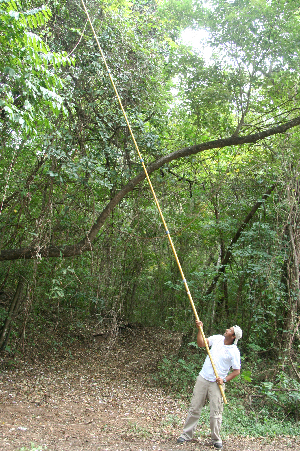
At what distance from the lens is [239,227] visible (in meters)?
7.88

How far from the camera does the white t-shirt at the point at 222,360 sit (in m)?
3.37

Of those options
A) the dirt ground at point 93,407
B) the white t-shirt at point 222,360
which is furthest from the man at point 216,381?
the dirt ground at point 93,407

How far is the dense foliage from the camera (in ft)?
16.8

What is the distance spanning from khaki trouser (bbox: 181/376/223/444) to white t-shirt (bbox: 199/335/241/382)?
0.08 m

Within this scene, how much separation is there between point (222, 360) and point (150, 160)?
352cm

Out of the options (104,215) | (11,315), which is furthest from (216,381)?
(11,315)

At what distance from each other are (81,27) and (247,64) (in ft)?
8.80

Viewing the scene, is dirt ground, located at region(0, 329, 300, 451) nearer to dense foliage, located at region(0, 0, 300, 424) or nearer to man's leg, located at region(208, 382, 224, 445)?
man's leg, located at region(208, 382, 224, 445)

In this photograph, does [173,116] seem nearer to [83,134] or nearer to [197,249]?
[83,134]

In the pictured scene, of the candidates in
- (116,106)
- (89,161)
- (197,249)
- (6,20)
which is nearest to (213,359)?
(89,161)

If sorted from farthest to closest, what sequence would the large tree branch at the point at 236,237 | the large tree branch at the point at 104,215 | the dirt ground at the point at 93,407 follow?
the large tree branch at the point at 236,237
the large tree branch at the point at 104,215
the dirt ground at the point at 93,407

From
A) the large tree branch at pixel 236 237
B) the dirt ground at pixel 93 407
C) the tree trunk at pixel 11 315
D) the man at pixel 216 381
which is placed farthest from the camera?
the large tree branch at pixel 236 237

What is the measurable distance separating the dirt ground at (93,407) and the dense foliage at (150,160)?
0.89 metres

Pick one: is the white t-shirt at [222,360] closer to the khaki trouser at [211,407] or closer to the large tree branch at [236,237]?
the khaki trouser at [211,407]
